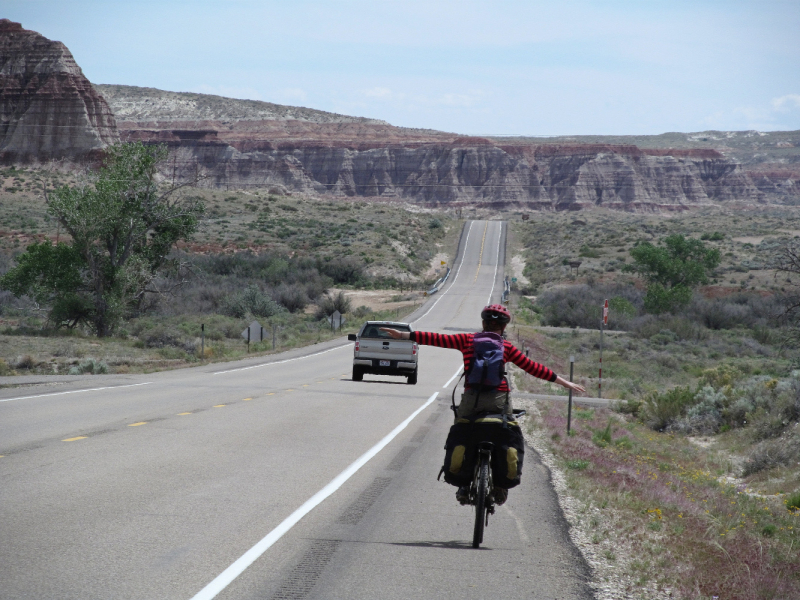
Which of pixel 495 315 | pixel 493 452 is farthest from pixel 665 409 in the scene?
pixel 493 452

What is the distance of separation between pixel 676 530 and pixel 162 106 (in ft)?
626

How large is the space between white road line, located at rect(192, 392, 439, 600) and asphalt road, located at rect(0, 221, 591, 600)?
0.07 ft

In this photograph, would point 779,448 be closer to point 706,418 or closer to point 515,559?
point 706,418

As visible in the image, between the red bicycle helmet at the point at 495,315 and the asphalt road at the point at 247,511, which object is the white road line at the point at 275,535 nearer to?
the asphalt road at the point at 247,511

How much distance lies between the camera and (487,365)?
6.75m

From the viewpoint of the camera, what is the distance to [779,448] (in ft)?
51.6

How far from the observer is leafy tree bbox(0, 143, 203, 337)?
33.4 metres

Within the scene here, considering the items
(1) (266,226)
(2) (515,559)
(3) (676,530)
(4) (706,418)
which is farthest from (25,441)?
(1) (266,226)

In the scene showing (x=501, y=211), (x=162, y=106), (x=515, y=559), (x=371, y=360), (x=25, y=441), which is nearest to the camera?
(x=515, y=559)

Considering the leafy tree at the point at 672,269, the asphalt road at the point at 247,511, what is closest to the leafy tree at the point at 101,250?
the asphalt road at the point at 247,511

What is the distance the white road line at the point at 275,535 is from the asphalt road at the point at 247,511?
22 mm

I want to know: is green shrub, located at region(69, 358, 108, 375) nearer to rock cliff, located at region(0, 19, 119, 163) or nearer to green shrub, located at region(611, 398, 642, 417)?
green shrub, located at region(611, 398, 642, 417)

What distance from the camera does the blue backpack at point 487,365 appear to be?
22.2 ft

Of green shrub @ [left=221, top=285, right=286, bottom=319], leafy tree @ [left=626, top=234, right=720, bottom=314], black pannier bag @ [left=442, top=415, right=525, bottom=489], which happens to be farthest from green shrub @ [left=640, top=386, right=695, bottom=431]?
leafy tree @ [left=626, top=234, right=720, bottom=314]
